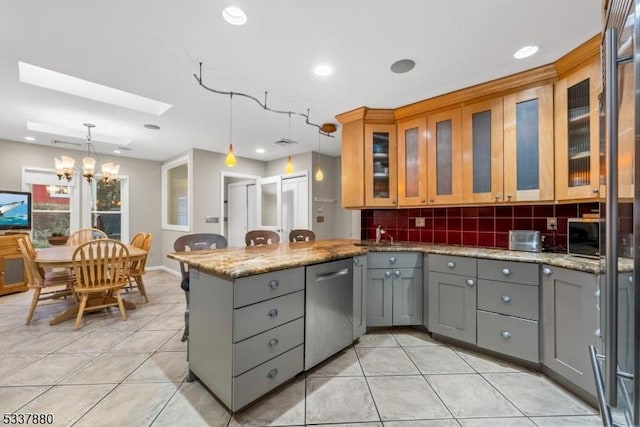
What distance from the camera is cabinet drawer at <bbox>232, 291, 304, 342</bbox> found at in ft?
4.87

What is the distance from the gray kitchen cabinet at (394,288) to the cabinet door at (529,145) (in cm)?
106

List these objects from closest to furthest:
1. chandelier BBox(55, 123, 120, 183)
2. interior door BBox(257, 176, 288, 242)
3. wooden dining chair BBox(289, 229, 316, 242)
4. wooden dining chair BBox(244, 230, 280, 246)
Answer: wooden dining chair BBox(244, 230, 280, 246) → wooden dining chair BBox(289, 229, 316, 242) → chandelier BBox(55, 123, 120, 183) → interior door BBox(257, 176, 288, 242)

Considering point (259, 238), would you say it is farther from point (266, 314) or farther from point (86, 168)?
point (86, 168)

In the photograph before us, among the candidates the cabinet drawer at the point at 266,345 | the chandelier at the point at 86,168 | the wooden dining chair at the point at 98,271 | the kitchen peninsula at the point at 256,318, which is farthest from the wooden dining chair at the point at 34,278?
the cabinet drawer at the point at 266,345

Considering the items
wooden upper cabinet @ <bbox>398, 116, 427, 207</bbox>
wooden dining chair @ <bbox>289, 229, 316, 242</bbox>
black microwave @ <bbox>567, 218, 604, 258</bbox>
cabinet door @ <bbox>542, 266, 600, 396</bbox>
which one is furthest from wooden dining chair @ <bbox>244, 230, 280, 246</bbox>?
black microwave @ <bbox>567, 218, 604, 258</bbox>

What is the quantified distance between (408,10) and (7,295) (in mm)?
6150

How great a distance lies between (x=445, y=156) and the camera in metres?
2.73

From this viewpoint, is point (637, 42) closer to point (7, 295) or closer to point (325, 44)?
point (325, 44)

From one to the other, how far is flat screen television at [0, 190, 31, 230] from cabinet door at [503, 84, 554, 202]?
676cm

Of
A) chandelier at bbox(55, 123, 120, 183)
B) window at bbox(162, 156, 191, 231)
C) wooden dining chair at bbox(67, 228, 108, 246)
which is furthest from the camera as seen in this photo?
window at bbox(162, 156, 191, 231)

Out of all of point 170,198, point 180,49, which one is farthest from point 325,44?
point 170,198

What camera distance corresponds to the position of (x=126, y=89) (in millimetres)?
2559

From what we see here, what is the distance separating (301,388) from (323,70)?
8.05ft

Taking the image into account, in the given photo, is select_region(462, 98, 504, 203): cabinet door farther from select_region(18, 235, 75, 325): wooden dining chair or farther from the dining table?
select_region(18, 235, 75, 325): wooden dining chair
